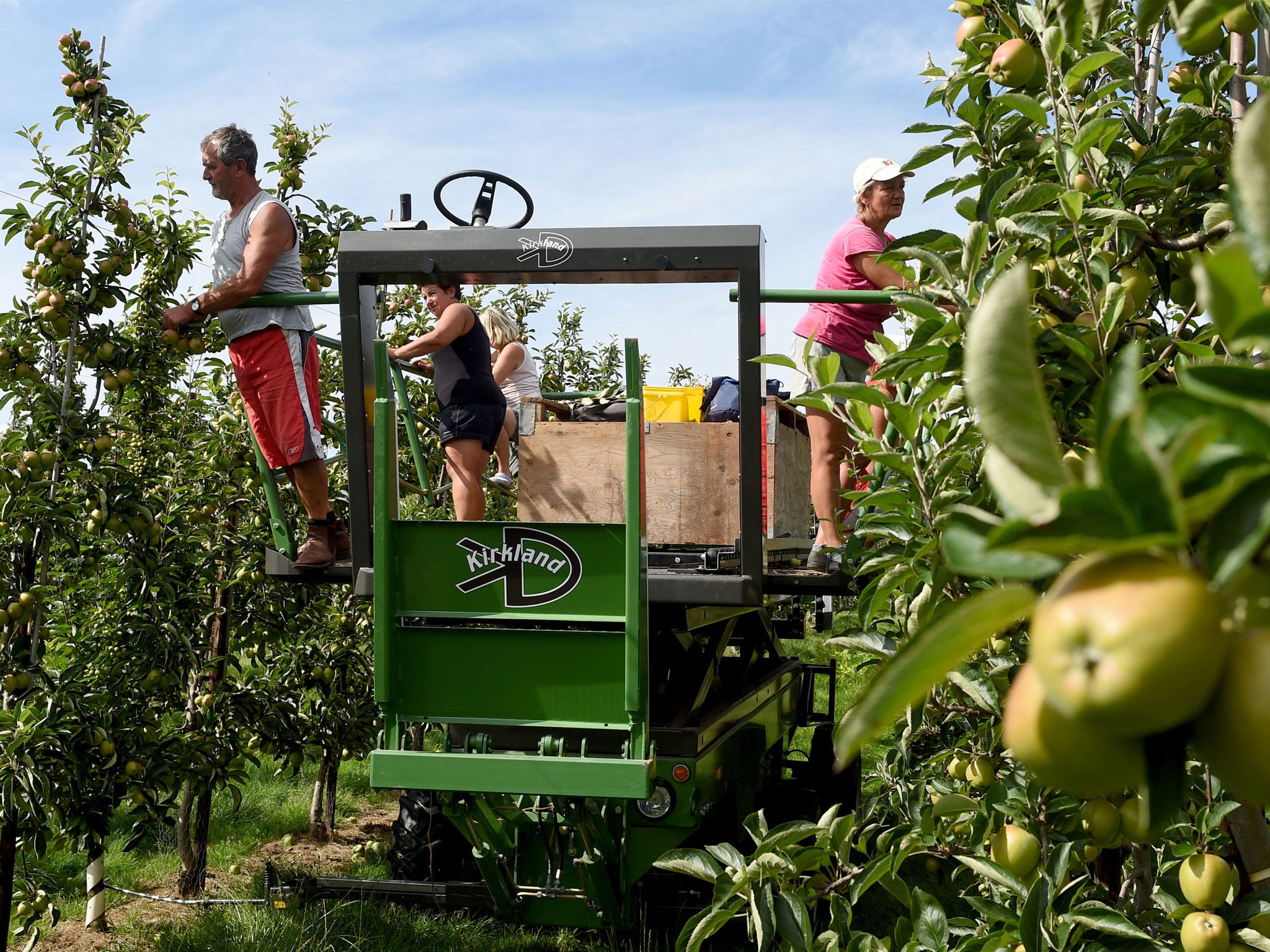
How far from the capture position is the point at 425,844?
5.09 meters

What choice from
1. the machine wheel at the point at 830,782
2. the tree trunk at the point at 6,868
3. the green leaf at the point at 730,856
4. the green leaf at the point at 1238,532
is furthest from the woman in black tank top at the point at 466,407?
the green leaf at the point at 1238,532

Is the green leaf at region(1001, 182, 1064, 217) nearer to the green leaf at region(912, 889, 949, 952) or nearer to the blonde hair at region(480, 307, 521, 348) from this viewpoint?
the green leaf at region(912, 889, 949, 952)

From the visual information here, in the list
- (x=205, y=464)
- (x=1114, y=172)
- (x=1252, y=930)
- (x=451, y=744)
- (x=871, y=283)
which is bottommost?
(x=451, y=744)

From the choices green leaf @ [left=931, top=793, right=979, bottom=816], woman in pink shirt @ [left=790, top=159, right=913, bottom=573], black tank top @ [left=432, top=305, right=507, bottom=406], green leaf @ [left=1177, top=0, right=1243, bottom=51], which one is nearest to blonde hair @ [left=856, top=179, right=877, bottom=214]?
woman in pink shirt @ [left=790, top=159, right=913, bottom=573]

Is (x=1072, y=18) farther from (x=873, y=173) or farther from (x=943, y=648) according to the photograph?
(x=873, y=173)

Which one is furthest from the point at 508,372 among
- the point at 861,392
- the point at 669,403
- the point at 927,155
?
the point at 861,392

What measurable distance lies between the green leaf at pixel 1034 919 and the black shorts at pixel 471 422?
3.36 meters

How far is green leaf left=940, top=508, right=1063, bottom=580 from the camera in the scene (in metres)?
0.48

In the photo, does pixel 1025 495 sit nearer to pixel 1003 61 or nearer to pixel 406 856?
pixel 1003 61

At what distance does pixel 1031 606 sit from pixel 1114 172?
1.45 meters

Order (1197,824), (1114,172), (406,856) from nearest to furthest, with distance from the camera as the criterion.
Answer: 1. (1197,824)
2. (1114,172)
3. (406,856)

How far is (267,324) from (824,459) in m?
2.17

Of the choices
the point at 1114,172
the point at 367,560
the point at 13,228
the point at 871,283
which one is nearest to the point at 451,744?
the point at 367,560

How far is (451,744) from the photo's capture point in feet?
12.8
